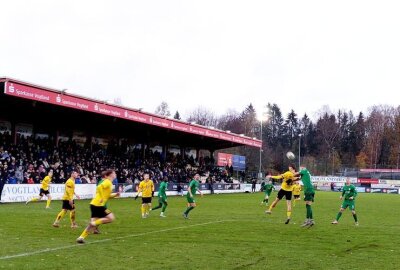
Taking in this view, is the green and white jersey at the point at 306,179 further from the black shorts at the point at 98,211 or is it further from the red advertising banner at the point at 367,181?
the red advertising banner at the point at 367,181

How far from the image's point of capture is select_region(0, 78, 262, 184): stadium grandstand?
3341 cm

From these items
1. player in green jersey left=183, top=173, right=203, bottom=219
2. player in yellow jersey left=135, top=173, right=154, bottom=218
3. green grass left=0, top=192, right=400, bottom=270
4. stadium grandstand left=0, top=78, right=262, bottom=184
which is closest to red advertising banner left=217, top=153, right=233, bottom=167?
stadium grandstand left=0, top=78, right=262, bottom=184

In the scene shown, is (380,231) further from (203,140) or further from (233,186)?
(203,140)

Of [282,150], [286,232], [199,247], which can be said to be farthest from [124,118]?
[282,150]

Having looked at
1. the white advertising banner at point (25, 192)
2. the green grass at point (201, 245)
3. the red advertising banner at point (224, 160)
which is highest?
the red advertising banner at point (224, 160)

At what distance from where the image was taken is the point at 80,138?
4553 cm

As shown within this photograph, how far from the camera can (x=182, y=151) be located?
208 feet

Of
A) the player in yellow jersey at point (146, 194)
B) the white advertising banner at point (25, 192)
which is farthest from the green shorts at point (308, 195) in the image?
the white advertising banner at point (25, 192)

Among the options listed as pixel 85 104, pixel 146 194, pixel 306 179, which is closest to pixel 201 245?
pixel 306 179

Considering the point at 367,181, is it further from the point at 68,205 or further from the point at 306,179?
the point at 68,205

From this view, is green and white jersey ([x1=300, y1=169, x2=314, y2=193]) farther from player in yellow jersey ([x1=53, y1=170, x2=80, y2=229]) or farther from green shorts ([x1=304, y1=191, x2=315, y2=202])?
player in yellow jersey ([x1=53, y1=170, x2=80, y2=229])

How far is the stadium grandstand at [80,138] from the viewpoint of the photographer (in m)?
33.4

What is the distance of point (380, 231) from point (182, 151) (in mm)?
46351

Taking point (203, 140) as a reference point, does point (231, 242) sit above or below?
below
